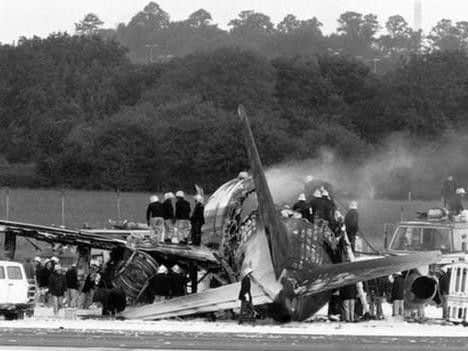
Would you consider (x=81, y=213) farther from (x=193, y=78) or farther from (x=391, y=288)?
(x=391, y=288)

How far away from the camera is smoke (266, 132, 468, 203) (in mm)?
70000

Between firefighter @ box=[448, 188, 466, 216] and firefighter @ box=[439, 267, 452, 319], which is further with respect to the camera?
firefighter @ box=[448, 188, 466, 216]

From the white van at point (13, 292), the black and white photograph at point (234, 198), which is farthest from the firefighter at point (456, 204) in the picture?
the white van at point (13, 292)

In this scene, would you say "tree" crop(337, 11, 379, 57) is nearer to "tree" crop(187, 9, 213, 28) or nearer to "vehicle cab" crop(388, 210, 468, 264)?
"tree" crop(187, 9, 213, 28)

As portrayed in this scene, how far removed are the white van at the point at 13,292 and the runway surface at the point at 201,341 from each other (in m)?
3.36

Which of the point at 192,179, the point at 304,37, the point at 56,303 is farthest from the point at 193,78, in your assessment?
the point at 56,303

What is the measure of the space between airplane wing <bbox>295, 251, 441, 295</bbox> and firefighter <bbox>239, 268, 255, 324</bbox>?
1.54 metres

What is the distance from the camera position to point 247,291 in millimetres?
40312

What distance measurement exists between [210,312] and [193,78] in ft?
170

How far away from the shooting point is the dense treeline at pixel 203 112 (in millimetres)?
78750

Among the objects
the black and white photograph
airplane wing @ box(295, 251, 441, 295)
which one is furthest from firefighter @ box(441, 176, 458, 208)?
airplane wing @ box(295, 251, 441, 295)

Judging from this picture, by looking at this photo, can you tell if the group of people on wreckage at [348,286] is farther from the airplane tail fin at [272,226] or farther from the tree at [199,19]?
the tree at [199,19]

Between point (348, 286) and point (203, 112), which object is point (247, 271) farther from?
point (203, 112)

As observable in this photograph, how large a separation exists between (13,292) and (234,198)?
23.0 ft
